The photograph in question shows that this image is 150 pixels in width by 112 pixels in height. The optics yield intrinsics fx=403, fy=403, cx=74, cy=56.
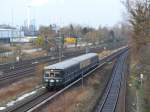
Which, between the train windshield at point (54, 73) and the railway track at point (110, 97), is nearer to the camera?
the railway track at point (110, 97)

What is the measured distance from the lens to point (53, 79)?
4081 centimetres

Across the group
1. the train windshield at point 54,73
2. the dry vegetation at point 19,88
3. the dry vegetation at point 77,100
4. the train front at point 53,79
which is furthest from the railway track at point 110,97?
the dry vegetation at point 19,88

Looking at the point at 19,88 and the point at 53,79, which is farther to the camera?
the point at 19,88

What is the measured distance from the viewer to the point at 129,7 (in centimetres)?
5728

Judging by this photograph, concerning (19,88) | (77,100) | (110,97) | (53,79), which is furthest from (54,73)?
(77,100)

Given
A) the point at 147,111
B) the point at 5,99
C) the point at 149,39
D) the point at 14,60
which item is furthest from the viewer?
the point at 14,60

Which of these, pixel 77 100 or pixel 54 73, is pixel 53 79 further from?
pixel 77 100

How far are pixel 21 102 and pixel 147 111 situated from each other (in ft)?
34.7

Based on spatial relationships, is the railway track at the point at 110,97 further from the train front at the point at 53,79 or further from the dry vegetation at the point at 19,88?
the dry vegetation at the point at 19,88

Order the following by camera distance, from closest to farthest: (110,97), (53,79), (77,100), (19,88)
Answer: (77,100) → (110,97) → (53,79) → (19,88)

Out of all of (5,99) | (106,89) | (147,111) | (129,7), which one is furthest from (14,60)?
(147,111)

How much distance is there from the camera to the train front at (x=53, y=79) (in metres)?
40.7

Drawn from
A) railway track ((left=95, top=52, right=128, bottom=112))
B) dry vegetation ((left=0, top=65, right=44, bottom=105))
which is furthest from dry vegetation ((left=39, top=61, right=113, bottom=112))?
dry vegetation ((left=0, top=65, right=44, bottom=105))

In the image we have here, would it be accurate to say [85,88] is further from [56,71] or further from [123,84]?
[123,84]
